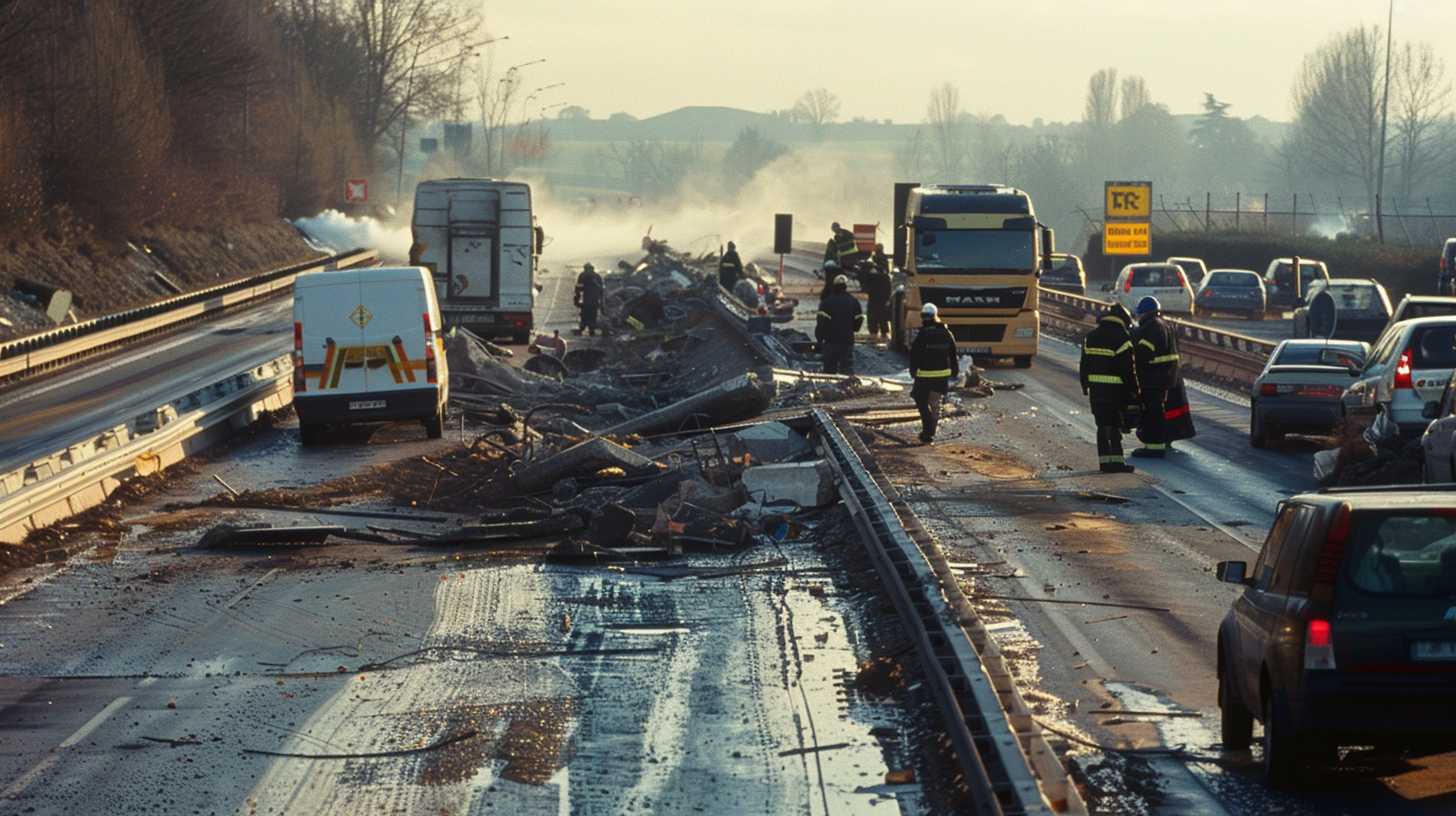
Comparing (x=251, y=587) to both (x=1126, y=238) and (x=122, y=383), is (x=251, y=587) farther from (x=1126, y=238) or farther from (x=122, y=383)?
(x=1126, y=238)

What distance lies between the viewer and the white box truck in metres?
41.9

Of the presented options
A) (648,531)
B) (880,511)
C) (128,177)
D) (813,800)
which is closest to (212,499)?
(648,531)

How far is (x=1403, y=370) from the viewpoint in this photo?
69.6ft

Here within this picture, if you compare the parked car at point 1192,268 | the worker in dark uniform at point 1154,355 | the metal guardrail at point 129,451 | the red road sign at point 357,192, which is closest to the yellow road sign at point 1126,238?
the parked car at point 1192,268

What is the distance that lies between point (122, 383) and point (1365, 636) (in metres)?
32.0

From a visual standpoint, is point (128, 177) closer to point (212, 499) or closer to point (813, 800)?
point (212, 499)

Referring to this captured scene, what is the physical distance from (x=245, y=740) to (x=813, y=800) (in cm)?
301

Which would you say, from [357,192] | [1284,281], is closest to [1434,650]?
[1284,281]

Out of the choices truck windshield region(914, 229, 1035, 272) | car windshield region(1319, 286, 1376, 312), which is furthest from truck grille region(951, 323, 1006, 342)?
car windshield region(1319, 286, 1376, 312)

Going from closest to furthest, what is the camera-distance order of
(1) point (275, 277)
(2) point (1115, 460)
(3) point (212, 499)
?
(3) point (212, 499)
(2) point (1115, 460)
(1) point (275, 277)

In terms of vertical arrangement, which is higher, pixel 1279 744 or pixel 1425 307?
Result: pixel 1425 307

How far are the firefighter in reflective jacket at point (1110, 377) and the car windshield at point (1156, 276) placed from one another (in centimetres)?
3559

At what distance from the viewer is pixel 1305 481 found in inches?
854

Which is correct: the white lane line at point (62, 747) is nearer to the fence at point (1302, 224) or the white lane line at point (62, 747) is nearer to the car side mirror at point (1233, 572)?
the car side mirror at point (1233, 572)
